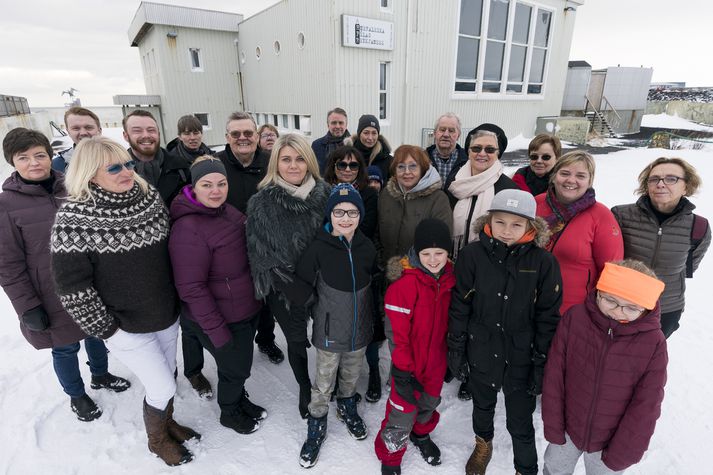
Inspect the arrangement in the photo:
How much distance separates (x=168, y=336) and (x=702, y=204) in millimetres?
10641

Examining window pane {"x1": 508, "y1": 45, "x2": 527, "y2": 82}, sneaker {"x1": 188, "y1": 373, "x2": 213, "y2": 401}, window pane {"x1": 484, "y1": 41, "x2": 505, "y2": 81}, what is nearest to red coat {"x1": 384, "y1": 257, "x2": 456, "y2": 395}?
sneaker {"x1": 188, "y1": 373, "x2": 213, "y2": 401}

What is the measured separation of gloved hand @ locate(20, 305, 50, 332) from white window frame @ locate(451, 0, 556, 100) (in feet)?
41.3

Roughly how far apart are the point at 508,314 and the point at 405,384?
0.83 meters

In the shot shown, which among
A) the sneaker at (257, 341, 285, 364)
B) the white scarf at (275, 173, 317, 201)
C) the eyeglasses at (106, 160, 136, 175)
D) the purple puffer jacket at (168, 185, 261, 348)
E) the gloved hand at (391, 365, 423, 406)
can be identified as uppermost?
the eyeglasses at (106, 160, 136, 175)

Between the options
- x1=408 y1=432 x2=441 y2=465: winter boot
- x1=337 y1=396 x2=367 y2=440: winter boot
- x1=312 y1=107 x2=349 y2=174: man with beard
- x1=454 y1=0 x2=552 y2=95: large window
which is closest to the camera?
x1=408 y1=432 x2=441 y2=465: winter boot

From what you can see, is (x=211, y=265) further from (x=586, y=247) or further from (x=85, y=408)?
(x=586, y=247)

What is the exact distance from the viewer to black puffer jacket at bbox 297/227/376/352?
2469 mm

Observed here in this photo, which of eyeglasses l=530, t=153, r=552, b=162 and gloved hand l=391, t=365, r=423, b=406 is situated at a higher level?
eyeglasses l=530, t=153, r=552, b=162

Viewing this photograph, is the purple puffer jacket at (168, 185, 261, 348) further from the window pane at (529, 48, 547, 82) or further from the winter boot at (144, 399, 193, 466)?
the window pane at (529, 48, 547, 82)

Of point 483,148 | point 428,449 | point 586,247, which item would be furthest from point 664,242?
point 428,449

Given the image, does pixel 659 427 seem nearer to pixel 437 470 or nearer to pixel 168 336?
pixel 437 470

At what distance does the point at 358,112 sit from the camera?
10758mm

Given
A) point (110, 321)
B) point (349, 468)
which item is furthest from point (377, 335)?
point (110, 321)

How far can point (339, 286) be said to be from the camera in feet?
8.15
